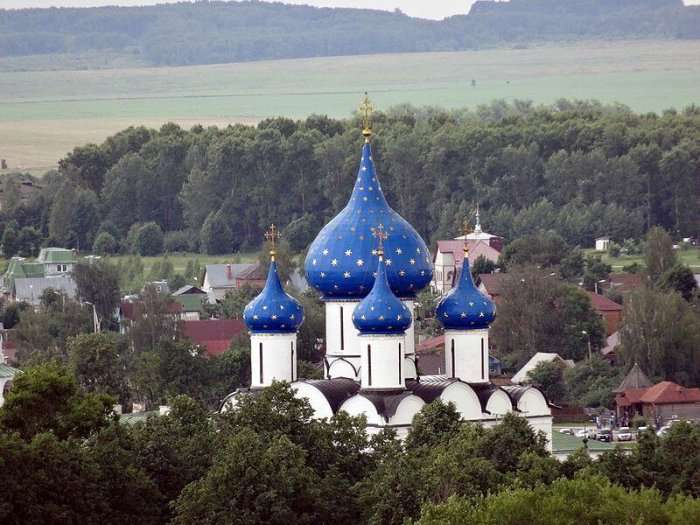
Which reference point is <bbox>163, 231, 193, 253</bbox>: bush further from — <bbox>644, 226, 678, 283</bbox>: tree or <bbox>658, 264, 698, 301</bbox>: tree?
<bbox>658, 264, 698, 301</bbox>: tree

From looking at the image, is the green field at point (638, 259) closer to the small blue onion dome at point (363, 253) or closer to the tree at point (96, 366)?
the tree at point (96, 366)

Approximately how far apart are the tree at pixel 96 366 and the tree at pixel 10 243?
152ft

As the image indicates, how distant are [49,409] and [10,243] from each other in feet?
220

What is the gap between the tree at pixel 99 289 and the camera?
282ft

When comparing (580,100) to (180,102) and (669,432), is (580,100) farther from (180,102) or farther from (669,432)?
(669,432)

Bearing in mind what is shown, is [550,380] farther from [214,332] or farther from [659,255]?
[659,255]

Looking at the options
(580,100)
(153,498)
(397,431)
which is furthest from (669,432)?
(580,100)

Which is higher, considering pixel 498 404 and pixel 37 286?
pixel 498 404

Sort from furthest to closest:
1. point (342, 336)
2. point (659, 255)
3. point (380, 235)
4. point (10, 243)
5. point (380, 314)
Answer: point (10, 243)
point (659, 255)
point (342, 336)
point (380, 235)
point (380, 314)

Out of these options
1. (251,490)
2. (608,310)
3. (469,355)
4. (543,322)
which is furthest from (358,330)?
(608,310)

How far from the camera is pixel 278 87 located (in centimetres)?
19112

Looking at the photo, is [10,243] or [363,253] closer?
[363,253]

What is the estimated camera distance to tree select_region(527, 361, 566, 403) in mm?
67750

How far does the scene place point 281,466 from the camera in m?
43.4
